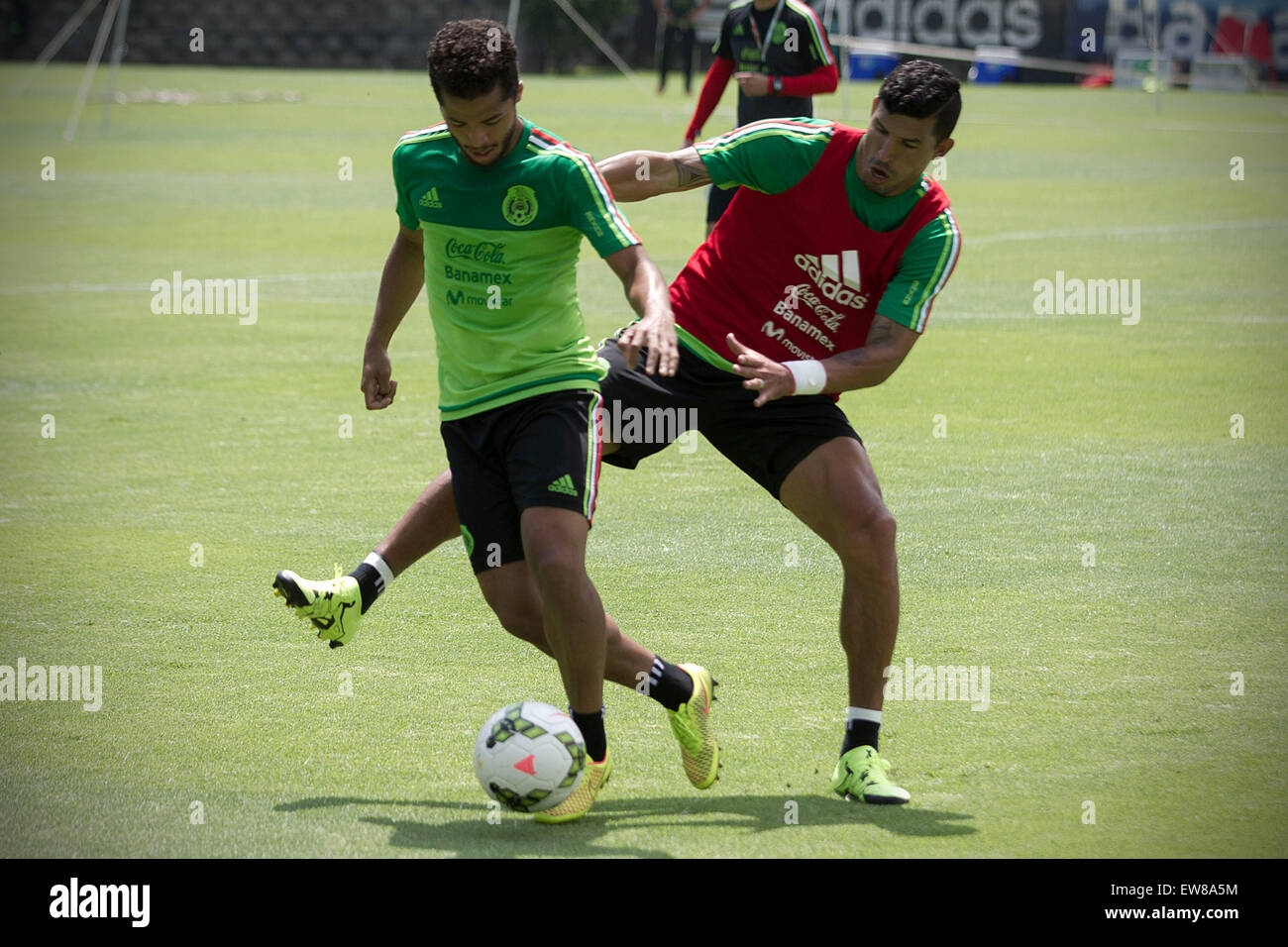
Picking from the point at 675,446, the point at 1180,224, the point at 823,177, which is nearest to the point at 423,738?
→ the point at 823,177

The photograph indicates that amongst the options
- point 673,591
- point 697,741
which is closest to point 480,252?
point 697,741

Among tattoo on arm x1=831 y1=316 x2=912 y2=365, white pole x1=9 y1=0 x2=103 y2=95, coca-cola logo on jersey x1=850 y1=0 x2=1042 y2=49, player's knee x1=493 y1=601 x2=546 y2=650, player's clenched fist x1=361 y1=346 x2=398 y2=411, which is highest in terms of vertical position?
coca-cola logo on jersey x1=850 y1=0 x2=1042 y2=49

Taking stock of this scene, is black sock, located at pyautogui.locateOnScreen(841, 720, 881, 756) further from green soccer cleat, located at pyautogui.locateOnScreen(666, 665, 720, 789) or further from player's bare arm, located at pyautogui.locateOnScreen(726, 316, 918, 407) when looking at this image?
player's bare arm, located at pyautogui.locateOnScreen(726, 316, 918, 407)

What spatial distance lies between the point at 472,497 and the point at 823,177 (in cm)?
169


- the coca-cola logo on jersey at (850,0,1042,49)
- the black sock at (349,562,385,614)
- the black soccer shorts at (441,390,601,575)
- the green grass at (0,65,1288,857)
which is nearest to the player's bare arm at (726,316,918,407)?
the black soccer shorts at (441,390,601,575)

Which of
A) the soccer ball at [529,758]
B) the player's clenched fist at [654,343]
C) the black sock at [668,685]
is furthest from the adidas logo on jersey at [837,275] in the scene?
the soccer ball at [529,758]

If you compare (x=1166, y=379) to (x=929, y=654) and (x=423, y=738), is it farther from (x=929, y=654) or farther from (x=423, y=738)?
(x=423, y=738)

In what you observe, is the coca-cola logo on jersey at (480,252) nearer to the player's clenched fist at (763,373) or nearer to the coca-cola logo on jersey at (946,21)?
the player's clenched fist at (763,373)

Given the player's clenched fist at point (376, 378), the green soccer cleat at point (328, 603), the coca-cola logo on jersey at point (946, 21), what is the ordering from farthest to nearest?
the coca-cola logo on jersey at point (946, 21) → the player's clenched fist at point (376, 378) → the green soccer cleat at point (328, 603)

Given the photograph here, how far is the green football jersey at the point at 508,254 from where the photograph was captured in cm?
500

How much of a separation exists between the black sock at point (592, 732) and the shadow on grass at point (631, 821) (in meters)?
Result: 0.16

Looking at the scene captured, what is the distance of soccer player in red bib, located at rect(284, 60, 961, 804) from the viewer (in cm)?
529

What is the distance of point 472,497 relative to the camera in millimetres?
5105

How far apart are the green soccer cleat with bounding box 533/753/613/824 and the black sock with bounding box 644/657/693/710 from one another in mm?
429
